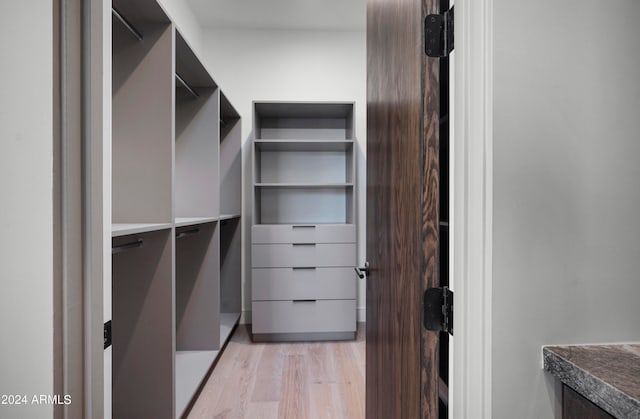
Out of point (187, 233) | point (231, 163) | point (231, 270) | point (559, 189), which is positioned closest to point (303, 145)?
point (231, 163)

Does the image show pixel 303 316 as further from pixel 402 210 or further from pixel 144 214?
pixel 402 210

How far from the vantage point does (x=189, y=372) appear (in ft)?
5.99

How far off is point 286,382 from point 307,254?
0.83 m

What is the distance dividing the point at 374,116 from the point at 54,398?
1.15 m

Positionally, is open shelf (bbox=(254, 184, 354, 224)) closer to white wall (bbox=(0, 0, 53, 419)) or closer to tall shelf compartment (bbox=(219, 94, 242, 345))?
tall shelf compartment (bbox=(219, 94, 242, 345))

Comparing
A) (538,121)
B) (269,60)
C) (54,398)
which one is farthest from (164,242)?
(269,60)

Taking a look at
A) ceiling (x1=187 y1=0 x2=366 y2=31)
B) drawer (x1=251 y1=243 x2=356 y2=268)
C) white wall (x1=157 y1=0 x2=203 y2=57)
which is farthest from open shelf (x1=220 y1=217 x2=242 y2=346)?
ceiling (x1=187 y1=0 x2=366 y2=31)

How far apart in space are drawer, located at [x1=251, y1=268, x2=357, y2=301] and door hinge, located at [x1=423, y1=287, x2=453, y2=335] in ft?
5.57

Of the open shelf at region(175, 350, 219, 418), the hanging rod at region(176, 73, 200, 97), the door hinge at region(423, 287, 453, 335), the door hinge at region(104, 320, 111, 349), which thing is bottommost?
the open shelf at region(175, 350, 219, 418)

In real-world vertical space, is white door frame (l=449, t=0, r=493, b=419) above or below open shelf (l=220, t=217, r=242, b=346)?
above

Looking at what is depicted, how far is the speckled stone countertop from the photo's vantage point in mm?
465

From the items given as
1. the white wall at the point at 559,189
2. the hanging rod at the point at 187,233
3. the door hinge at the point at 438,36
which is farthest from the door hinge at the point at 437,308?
the hanging rod at the point at 187,233

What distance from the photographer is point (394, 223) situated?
3.14 feet

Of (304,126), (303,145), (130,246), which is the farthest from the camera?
(304,126)
